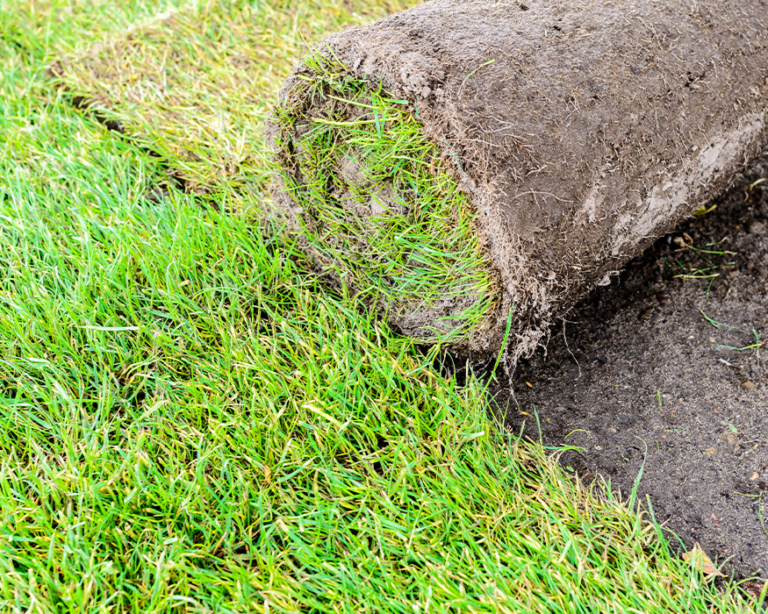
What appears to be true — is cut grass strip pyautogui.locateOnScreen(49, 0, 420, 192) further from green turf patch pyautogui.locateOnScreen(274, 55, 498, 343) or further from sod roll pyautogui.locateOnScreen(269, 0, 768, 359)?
sod roll pyautogui.locateOnScreen(269, 0, 768, 359)

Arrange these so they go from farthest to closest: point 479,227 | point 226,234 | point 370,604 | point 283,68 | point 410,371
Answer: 1. point 283,68
2. point 226,234
3. point 410,371
4. point 479,227
5. point 370,604

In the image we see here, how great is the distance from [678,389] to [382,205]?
110cm

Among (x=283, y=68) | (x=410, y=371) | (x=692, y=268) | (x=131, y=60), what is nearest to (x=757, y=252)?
(x=692, y=268)

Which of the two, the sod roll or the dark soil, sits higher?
the sod roll

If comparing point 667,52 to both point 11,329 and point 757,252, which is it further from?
point 11,329

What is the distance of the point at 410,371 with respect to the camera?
5.90 ft

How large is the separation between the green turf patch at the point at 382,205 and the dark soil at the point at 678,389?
40 cm

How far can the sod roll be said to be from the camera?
5.29 feet

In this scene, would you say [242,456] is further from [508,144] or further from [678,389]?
[678,389]

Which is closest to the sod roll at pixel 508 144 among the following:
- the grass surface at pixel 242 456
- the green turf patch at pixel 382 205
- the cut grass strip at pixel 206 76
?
the green turf patch at pixel 382 205

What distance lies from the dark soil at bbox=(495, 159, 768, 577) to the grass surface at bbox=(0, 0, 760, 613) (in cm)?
15

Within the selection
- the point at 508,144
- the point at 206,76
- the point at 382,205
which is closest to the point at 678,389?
the point at 508,144

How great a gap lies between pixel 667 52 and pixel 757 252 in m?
0.94

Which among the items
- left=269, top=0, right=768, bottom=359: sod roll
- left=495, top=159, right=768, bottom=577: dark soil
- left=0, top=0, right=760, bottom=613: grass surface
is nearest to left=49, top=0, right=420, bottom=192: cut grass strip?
left=0, top=0, right=760, bottom=613: grass surface
